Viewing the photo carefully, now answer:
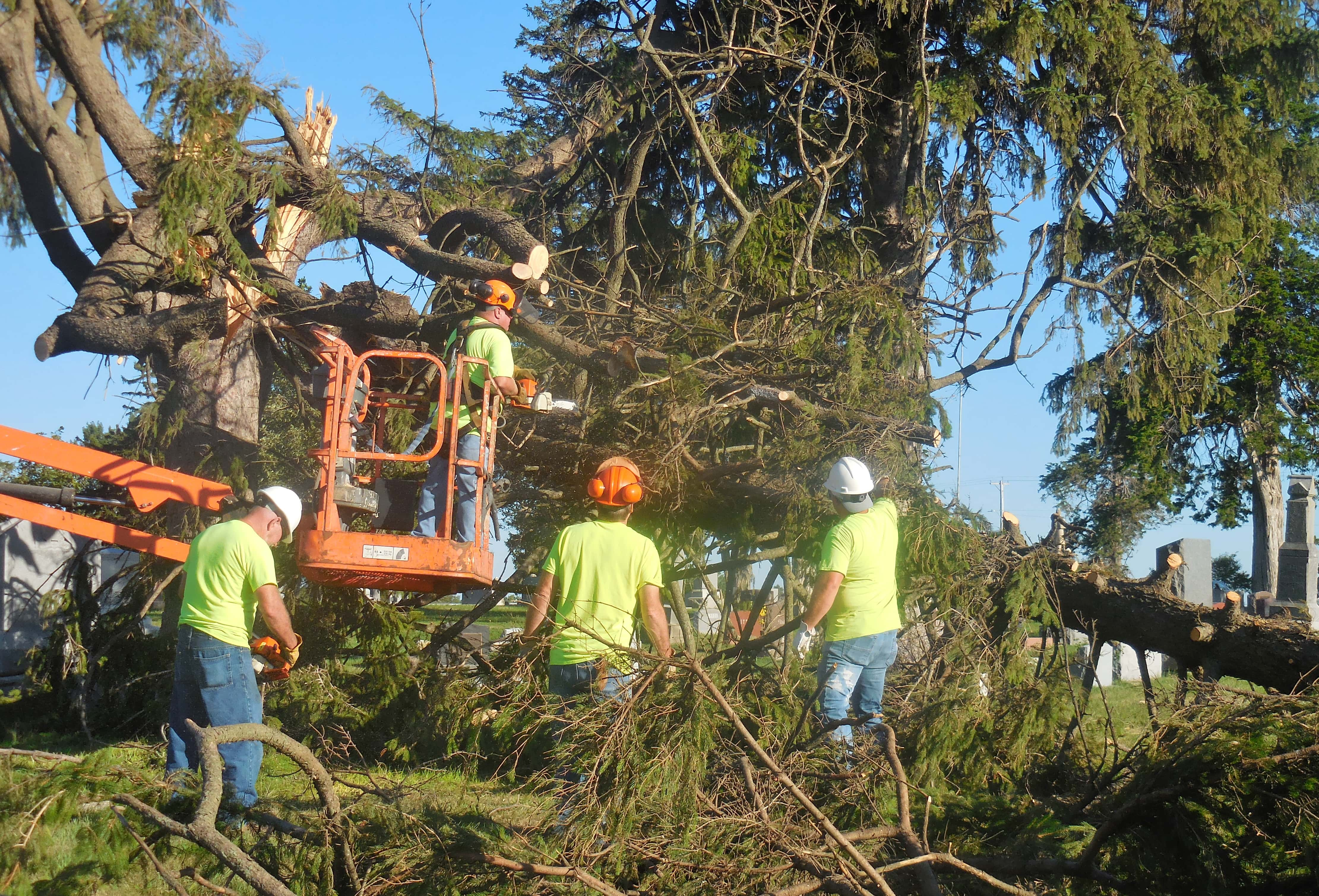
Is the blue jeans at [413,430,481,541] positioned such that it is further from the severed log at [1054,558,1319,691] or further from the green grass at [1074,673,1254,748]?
the severed log at [1054,558,1319,691]

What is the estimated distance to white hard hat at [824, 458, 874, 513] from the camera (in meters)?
5.18

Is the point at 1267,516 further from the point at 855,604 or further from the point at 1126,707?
the point at 855,604

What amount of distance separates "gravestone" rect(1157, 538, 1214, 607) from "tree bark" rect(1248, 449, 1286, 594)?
8.89 metres

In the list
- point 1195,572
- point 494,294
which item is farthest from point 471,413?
point 1195,572

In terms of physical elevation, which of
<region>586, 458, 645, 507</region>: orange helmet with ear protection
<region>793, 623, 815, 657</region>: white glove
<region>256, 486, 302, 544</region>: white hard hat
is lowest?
<region>793, 623, 815, 657</region>: white glove

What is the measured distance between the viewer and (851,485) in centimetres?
518

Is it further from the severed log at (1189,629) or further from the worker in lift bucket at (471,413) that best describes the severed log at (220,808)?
the severed log at (1189,629)

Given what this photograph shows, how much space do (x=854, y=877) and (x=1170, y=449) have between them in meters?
15.6

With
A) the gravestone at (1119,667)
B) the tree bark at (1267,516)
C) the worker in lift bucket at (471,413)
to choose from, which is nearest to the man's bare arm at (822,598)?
the worker in lift bucket at (471,413)

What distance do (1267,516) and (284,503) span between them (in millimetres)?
16798

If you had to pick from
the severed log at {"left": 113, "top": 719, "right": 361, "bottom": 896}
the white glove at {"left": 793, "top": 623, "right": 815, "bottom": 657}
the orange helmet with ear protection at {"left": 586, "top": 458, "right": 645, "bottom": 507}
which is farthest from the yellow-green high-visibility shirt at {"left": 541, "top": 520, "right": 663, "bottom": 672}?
the severed log at {"left": 113, "top": 719, "right": 361, "bottom": 896}

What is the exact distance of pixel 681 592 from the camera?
748 centimetres

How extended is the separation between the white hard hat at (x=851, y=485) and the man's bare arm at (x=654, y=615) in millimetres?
1196

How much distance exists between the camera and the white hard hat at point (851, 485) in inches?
204
